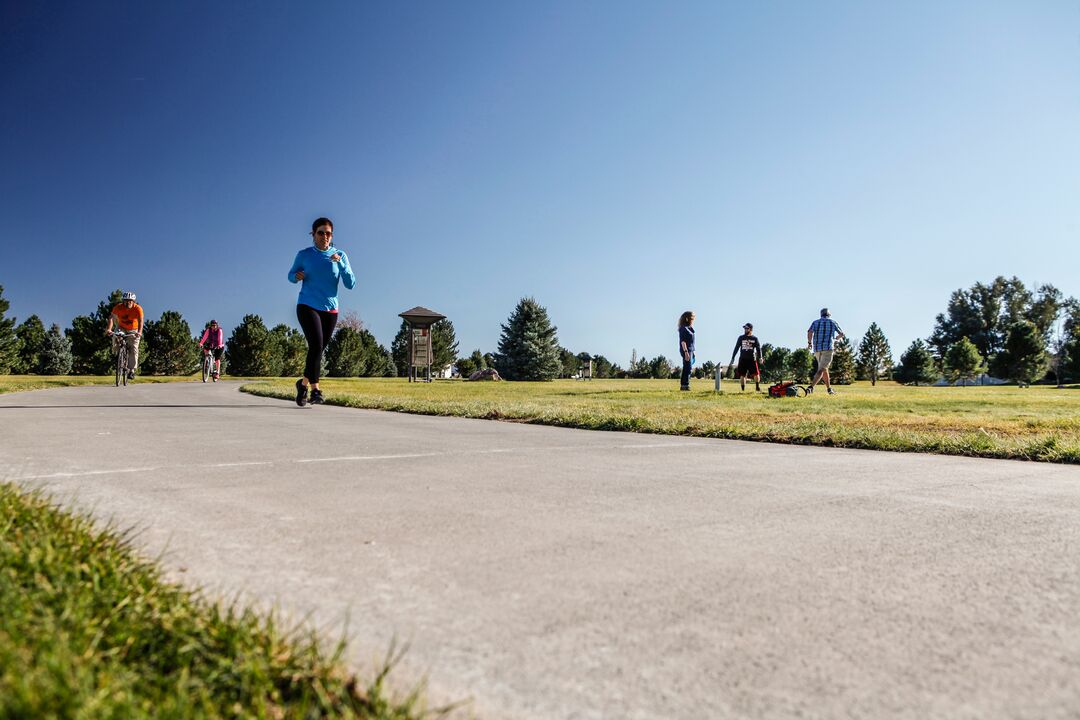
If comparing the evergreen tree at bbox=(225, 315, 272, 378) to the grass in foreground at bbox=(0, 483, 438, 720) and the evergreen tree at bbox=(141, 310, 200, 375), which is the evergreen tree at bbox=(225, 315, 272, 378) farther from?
the grass in foreground at bbox=(0, 483, 438, 720)

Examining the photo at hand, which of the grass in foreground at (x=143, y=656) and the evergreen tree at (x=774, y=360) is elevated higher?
the evergreen tree at (x=774, y=360)

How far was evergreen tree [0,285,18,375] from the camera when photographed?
4559 cm

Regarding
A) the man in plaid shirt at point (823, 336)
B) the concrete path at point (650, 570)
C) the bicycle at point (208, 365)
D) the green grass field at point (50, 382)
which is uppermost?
the man in plaid shirt at point (823, 336)

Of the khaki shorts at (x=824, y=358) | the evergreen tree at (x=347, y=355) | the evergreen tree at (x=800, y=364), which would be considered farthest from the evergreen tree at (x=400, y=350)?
the khaki shorts at (x=824, y=358)

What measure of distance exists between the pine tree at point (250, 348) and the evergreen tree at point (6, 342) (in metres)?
14.4

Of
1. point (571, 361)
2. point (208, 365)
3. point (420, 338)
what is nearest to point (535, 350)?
point (420, 338)

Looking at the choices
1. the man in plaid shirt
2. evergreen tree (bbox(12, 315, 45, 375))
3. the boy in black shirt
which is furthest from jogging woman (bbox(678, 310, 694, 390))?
evergreen tree (bbox(12, 315, 45, 375))

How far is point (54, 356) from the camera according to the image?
5981 centimetres

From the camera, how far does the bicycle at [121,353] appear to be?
50.3 feet

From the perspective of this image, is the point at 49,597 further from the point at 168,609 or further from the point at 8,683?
the point at 8,683

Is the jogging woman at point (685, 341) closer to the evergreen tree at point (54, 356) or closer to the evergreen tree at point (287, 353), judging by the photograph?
the evergreen tree at point (287, 353)

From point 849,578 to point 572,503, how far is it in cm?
118

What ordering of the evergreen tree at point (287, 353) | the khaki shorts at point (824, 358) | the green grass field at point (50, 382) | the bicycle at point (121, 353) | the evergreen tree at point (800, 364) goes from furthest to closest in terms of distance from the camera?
the evergreen tree at point (287, 353) → the evergreen tree at point (800, 364) → the khaki shorts at point (824, 358) → the bicycle at point (121, 353) → the green grass field at point (50, 382)

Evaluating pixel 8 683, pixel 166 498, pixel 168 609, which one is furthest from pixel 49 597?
pixel 166 498
